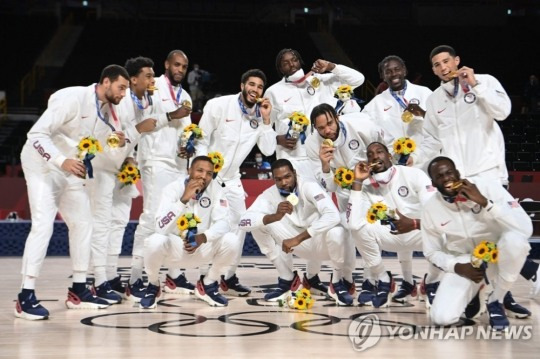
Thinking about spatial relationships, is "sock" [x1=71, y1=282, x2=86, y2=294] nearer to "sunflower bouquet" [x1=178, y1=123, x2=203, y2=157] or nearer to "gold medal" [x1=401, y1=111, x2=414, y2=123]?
"sunflower bouquet" [x1=178, y1=123, x2=203, y2=157]

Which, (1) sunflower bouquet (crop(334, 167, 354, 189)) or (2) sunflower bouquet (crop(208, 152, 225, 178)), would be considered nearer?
(1) sunflower bouquet (crop(334, 167, 354, 189))

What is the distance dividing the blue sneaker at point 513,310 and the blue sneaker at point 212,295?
2318 mm

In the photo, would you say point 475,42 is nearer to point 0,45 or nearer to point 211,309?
point 0,45

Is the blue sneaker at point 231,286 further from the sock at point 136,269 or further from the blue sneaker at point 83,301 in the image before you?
the blue sneaker at point 83,301

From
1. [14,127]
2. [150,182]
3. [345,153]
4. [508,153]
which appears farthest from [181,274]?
[14,127]

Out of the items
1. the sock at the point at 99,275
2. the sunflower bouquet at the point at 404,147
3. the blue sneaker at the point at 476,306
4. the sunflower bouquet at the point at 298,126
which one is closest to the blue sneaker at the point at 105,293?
the sock at the point at 99,275

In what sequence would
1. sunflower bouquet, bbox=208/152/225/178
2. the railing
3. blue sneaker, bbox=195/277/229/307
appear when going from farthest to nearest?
the railing
sunflower bouquet, bbox=208/152/225/178
blue sneaker, bbox=195/277/229/307

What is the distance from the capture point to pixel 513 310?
6840 millimetres

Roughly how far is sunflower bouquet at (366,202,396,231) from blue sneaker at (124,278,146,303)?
6.94 ft

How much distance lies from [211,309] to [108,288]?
3.20ft

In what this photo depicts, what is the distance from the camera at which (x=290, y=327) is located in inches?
253

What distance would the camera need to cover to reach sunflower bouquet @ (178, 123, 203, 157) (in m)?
8.11

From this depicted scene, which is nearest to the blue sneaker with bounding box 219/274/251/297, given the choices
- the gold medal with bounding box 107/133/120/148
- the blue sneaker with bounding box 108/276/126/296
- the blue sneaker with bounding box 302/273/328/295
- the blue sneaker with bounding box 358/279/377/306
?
the blue sneaker with bounding box 302/273/328/295

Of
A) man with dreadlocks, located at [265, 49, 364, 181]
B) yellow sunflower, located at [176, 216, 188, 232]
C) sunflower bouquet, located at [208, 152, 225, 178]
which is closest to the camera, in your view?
yellow sunflower, located at [176, 216, 188, 232]
